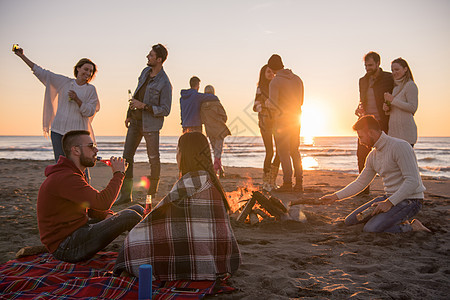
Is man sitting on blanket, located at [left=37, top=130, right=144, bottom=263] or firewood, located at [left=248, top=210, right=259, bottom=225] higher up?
man sitting on blanket, located at [left=37, top=130, right=144, bottom=263]

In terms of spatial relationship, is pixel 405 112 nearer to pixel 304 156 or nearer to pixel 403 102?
pixel 403 102

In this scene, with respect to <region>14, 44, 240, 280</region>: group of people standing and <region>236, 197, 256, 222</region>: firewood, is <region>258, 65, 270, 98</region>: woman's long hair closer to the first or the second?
<region>236, 197, 256, 222</region>: firewood

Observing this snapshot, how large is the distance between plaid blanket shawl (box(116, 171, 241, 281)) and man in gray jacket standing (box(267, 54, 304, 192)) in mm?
4197

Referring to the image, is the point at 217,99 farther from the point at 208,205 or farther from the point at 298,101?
the point at 208,205

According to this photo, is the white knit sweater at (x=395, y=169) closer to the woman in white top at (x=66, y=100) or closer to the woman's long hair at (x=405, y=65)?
the woman's long hair at (x=405, y=65)

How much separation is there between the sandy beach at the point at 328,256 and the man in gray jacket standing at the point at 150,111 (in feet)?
5.71

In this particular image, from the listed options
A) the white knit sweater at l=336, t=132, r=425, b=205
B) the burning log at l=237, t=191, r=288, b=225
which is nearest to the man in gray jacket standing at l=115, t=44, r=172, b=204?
the burning log at l=237, t=191, r=288, b=225

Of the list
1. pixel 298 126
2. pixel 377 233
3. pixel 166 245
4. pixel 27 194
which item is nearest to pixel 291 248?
pixel 377 233

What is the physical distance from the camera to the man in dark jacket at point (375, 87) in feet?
18.2

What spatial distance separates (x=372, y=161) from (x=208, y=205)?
2619mm

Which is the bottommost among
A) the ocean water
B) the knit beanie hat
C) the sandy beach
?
the ocean water

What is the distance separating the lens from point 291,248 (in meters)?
3.56

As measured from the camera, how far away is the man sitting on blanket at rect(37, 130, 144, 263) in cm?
272

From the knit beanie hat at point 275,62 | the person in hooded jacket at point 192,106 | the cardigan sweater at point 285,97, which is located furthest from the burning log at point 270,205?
the person in hooded jacket at point 192,106
